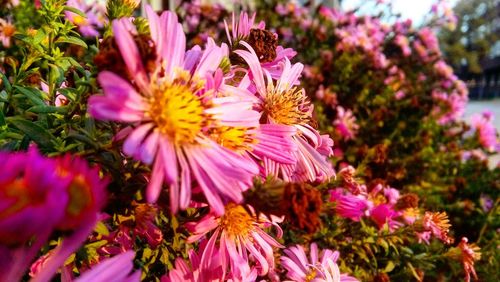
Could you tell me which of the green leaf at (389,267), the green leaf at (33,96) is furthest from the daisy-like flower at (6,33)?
the green leaf at (389,267)

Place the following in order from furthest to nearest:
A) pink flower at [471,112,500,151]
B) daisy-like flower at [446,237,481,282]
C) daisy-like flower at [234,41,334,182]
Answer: pink flower at [471,112,500,151] → daisy-like flower at [446,237,481,282] → daisy-like flower at [234,41,334,182]

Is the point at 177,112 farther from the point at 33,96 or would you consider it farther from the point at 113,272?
the point at 33,96

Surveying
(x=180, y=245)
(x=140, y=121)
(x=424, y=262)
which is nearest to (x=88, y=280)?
(x=140, y=121)

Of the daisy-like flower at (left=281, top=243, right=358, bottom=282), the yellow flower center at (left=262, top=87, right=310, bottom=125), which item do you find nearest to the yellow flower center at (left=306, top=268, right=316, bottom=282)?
the daisy-like flower at (left=281, top=243, right=358, bottom=282)

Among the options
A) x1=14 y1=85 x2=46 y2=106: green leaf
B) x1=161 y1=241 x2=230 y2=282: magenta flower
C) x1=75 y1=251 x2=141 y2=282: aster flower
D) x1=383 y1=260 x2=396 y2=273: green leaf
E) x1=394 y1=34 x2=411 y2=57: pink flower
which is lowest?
x1=383 y1=260 x2=396 y2=273: green leaf

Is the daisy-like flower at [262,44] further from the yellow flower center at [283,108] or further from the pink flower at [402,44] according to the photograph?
the pink flower at [402,44]

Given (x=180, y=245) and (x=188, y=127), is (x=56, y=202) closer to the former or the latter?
(x=188, y=127)

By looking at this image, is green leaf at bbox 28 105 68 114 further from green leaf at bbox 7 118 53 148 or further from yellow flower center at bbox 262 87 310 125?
yellow flower center at bbox 262 87 310 125

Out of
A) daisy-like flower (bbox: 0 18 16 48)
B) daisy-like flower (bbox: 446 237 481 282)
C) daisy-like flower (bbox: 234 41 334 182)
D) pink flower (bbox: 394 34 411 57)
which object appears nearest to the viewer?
daisy-like flower (bbox: 234 41 334 182)
